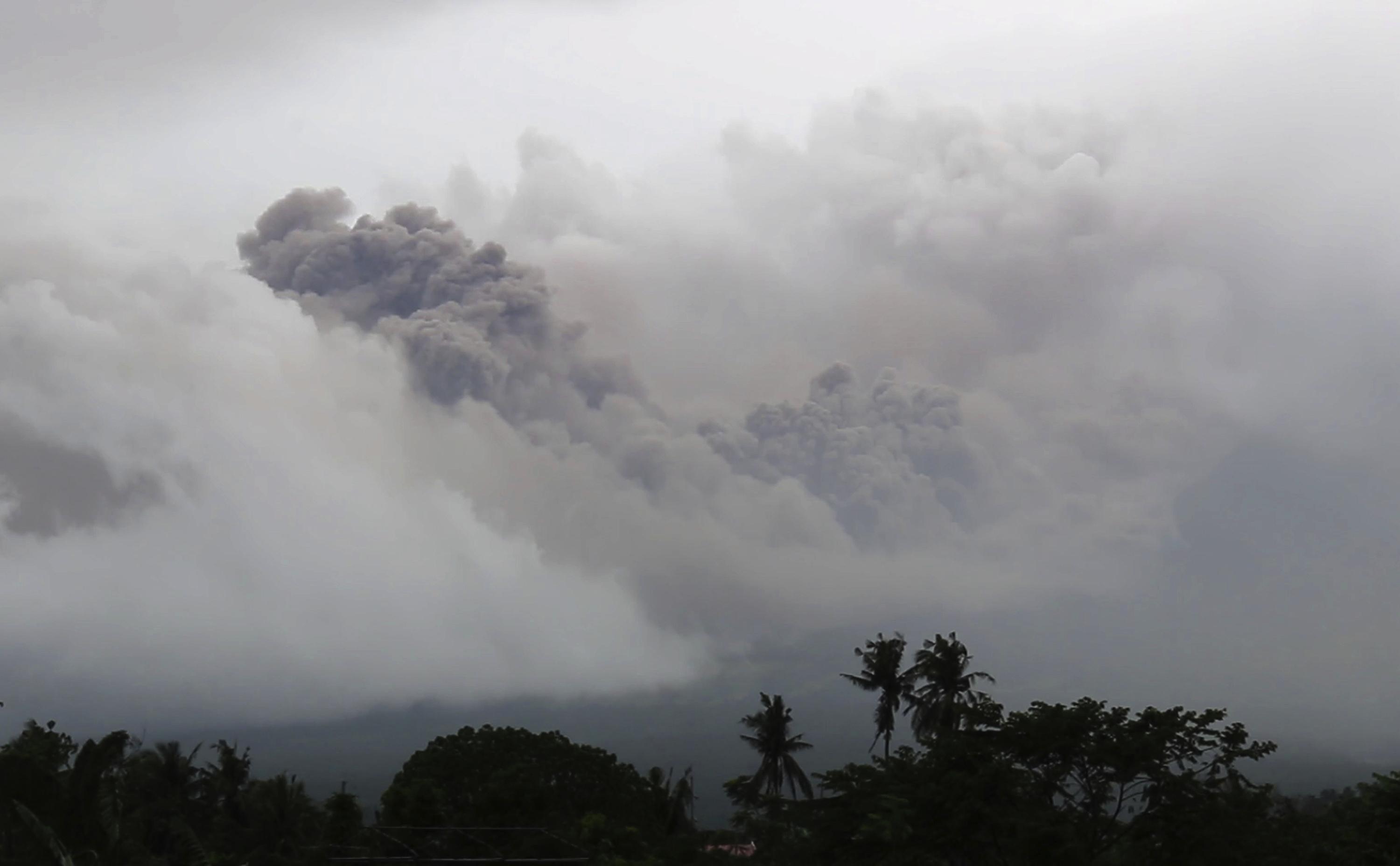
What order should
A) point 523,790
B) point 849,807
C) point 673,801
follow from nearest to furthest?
point 849,807 → point 523,790 → point 673,801

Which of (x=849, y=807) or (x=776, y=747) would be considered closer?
(x=849, y=807)

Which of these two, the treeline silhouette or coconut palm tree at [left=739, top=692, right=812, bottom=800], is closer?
the treeline silhouette

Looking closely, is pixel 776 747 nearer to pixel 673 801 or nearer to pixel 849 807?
pixel 673 801

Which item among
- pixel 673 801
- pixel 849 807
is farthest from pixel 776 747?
pixel 849 807

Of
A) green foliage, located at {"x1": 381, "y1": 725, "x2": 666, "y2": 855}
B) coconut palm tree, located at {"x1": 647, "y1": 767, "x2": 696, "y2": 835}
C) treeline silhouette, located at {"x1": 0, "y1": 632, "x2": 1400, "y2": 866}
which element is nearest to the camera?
treeline silhouette, located at {"x1": 0, "y1": 632, "x2": 1400, "y2": 866}

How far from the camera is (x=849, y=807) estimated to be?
146 feet

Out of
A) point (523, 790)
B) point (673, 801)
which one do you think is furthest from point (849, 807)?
point (673, 801)

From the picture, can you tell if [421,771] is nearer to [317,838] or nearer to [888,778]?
[317,838]

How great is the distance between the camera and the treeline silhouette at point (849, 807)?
39.2 m

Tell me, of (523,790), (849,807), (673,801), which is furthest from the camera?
(673,801)

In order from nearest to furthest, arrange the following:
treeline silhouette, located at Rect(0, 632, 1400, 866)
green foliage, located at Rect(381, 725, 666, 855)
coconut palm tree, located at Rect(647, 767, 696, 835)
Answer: treeline silhouette, located at Rect(0, 632, 1400, 866), green foliage, located at Rect(381, 725, 666, 855), coconut palm tree, located at Rect(647, 767, 696, 835)

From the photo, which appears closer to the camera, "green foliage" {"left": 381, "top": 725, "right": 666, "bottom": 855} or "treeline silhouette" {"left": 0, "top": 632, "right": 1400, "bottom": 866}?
"treeline silhouette" {"left": 0, "top": 632, "right": 1400, "bottom": 866}

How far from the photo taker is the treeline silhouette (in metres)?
39.2

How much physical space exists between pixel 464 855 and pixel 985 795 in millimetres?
32567
